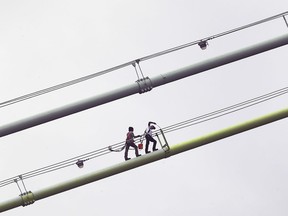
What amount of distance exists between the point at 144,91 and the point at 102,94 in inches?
53.8

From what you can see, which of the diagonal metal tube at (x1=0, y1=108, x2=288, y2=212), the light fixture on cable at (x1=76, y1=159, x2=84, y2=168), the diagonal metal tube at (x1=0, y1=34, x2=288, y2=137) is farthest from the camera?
the light fixture on cable at (x1=76, y1=159, x2=84, y2=168)

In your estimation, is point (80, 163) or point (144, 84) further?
point (80, 163)

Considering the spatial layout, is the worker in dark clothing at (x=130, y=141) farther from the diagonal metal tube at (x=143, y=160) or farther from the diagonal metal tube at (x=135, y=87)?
the diagonal metal tube at (x=135, y=87)

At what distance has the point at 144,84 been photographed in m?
18.6

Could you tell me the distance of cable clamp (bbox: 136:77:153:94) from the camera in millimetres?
Answer: 18547

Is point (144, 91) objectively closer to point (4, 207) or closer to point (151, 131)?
point (151, 131)

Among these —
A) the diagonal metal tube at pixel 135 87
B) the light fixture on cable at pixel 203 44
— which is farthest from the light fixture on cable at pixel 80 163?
the light fixture on cable at pixel 203 44

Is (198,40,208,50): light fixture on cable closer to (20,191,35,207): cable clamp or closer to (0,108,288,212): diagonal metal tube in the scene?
(0,108,288,212): diagonal metal tube

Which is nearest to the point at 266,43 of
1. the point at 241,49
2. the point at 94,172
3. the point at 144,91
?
the point at 241,49

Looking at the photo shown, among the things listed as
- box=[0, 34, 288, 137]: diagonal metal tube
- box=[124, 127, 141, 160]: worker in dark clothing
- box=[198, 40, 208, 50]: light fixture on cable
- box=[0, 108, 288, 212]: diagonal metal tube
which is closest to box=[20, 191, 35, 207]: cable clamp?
box=[0, 108, 288, 212]: diagonal metal tube

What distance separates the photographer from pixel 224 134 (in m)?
19.8

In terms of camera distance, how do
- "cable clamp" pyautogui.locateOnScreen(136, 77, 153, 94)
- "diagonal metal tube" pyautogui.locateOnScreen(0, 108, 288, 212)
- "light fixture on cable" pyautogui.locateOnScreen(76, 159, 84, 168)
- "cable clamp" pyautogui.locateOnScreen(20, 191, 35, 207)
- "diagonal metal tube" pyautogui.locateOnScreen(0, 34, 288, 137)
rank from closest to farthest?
"diagonal metal tube" pyautogui.locateOnScreen(0, 34, 288, 137), "cable clamp" pyautogui.locateOnScreen(136, 77, 153, 94), "diagonal metal tube" pyautogui.locateOnScreen(0, 108, 288, 212), "cable clamp" pyautogui.locateOnScreen(20, 191, 35, 207), "light fixture on cable" pyautogui.locateOnScreen(76, 159, 84, 168)

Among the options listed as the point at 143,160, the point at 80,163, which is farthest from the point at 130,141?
the point at 143,160

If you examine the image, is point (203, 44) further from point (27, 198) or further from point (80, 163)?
point (27, 198)
